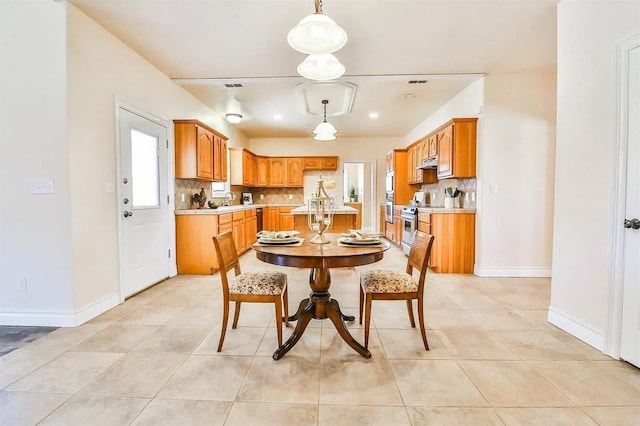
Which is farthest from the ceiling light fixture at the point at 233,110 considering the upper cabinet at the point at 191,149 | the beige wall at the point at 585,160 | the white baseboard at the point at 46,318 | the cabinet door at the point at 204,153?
the beige wall at the point at 585,160

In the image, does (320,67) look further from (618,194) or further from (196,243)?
(196,243)

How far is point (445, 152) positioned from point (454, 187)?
72cm

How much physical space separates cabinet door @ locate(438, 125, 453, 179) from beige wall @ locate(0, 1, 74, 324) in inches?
167

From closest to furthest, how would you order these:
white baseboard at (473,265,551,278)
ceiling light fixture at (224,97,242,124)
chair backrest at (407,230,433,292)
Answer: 1. chair backrest at (407,230,433,292)
2. white baseboard at (473,265,551,278)
3. ceiling light fixture at (224,97,242,124)

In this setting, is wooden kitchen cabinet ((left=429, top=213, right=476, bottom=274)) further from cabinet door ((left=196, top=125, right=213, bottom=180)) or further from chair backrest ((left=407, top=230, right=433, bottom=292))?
cabinet door ((left=196, top=125, right=213, bottom=180))

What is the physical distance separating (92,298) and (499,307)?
3.77 metres

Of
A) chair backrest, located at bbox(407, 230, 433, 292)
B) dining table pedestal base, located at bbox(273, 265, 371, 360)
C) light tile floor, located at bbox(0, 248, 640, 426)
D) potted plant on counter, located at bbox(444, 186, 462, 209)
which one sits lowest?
light tile floor, located at bbox(0, 248, 640, 426)

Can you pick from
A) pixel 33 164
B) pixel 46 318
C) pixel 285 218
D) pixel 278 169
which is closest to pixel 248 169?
pixel 278 169

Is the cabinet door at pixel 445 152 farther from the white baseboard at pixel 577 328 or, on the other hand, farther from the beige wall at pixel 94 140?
the beige wall at pixel 94 140

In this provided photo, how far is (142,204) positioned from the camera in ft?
11.4

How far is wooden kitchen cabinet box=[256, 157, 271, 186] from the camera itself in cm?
749

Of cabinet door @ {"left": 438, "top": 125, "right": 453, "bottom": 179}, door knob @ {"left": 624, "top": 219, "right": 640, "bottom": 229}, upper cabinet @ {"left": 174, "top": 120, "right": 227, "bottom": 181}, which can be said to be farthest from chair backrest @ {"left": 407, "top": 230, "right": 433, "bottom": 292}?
upper cabinet @ {"left": 174, "top": 120, "right": 227, "bottom": 181}

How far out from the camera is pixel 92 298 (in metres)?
2.71

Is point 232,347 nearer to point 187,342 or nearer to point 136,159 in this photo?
point 187,342
